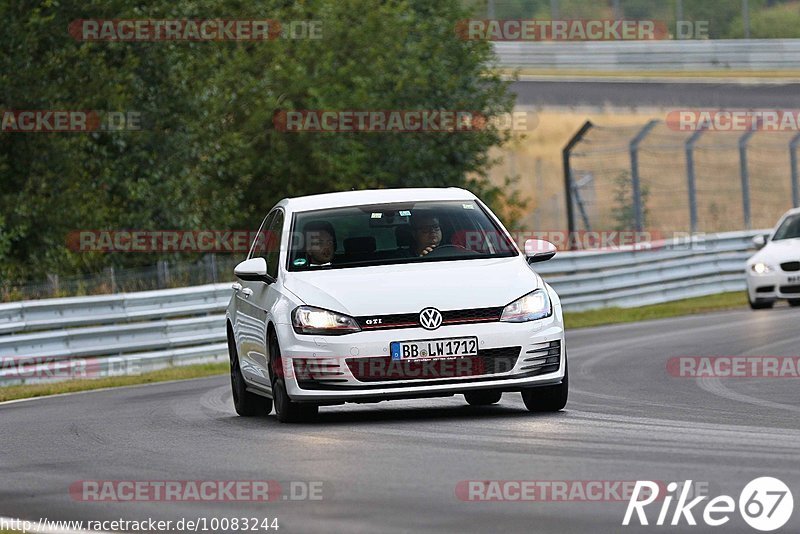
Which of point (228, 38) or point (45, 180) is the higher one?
point (228, 38)

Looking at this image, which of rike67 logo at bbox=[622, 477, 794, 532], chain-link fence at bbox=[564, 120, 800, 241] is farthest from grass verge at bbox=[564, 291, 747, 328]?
rike67 logo at bbox=[622, 477, 794, 532]

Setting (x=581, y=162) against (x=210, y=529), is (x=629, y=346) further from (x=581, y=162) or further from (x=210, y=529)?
(x=581, y=162)

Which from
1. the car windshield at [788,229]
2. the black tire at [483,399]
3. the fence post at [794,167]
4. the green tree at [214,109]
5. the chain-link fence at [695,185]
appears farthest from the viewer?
the chain-link fence at [695,185]

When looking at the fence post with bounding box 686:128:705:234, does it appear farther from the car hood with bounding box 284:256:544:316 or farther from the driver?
the car hood with bounding box 284:256:544:316

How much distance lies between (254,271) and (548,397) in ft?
7.04

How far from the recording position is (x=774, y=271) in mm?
24984

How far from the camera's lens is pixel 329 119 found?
33.8 meters

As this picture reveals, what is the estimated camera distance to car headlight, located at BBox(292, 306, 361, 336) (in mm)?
11156

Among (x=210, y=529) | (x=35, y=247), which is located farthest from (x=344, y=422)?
(x=35, y=247)

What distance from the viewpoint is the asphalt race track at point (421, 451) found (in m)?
7.51

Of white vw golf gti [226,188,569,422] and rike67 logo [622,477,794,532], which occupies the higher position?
white vw golf gti [226,188,569,422]

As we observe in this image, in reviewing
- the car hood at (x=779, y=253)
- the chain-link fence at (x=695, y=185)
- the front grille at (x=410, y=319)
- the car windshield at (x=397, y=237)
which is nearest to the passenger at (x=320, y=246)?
the car windshield at (x=397, y=237)

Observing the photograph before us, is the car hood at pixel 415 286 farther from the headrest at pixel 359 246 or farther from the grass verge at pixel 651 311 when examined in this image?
the grass verge at pixel 651 311

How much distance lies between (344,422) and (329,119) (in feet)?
73.7
